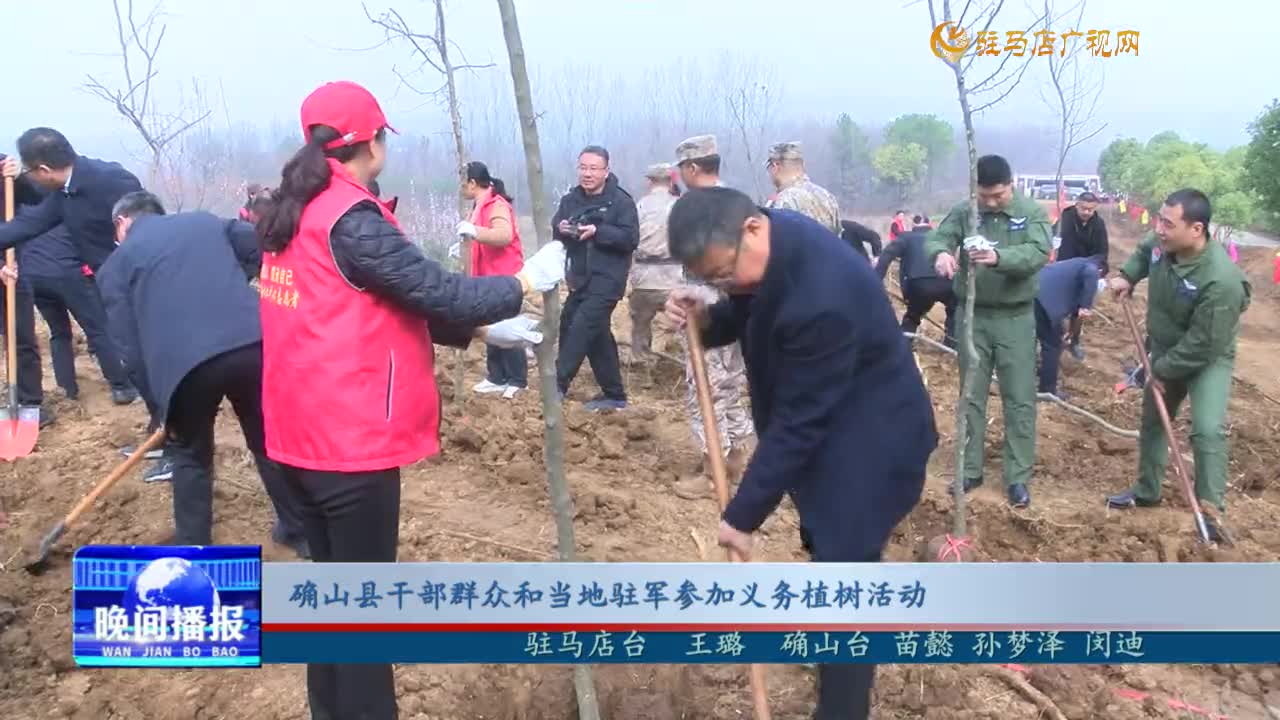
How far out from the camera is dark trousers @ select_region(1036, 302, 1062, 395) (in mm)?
6617

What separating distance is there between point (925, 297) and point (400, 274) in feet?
17.1

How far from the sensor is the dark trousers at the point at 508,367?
636 centimetres

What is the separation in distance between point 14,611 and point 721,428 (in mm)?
2929

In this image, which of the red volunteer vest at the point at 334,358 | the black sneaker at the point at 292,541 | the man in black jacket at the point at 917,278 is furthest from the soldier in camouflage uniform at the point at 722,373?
the man in black jacket at the point at 917,278

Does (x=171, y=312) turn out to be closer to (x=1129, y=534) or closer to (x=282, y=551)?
(x=282, y=551)

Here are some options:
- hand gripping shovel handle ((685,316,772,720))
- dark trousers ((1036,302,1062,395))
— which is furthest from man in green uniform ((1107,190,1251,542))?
hand gripping shovel handle ((685,316,772,720))

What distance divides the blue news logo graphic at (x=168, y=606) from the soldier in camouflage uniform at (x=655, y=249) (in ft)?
12.7

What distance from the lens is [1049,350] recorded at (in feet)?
22.0

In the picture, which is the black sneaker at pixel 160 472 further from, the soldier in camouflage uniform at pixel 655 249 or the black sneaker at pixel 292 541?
the soldier in camouflage uniform at pixel 655 249

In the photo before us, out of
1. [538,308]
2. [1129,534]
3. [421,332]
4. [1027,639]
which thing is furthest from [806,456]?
[538,308]

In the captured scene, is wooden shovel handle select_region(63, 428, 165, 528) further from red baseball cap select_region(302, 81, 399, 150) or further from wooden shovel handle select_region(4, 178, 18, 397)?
wooden shovel handle select_region(4, 178, 18, 397)

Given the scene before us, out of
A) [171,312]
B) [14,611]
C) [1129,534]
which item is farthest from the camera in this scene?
[1129,534]

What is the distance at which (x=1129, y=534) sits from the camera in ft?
14.1

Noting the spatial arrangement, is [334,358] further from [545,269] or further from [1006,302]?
[1006,302]
